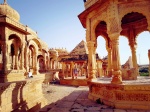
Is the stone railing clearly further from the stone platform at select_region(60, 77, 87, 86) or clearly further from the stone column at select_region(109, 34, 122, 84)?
the stone platform at select_region(60, 77, 87, 86)

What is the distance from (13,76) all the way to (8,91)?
10.3 feet

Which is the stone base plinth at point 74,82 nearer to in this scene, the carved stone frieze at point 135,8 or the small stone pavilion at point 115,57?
the small stone pavilion at point 115,57

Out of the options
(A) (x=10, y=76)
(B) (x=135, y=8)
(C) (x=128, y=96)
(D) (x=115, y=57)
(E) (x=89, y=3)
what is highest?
(E) (x=89, y=3)

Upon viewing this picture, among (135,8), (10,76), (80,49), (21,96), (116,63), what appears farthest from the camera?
(80,49)

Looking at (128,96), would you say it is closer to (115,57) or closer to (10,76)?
(115,57)

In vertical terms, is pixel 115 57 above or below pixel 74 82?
above

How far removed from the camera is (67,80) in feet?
57.8

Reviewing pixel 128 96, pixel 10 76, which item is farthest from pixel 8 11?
pixel 128 96

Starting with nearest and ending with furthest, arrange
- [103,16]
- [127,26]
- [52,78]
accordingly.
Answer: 1. [103,16]
2. [127,26]
3. [52,78]

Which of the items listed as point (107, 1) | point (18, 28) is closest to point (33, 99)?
point (18, 28)

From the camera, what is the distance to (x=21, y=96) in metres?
8.09

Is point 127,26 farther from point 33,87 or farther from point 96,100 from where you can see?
point 33,87

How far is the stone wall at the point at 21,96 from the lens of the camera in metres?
6.45

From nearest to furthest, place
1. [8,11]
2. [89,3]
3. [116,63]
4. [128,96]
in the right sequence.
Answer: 1. [128,96]
2. [116,63]
3. [89,3]
4. [8,11]
